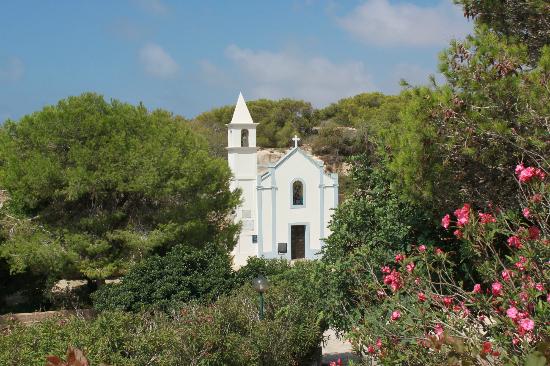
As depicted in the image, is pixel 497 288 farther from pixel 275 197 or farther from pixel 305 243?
pixel 305 243

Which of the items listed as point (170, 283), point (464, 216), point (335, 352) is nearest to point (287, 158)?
point (335, 352)

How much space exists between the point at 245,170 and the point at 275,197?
68.3 inches

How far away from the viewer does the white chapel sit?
26.7 m

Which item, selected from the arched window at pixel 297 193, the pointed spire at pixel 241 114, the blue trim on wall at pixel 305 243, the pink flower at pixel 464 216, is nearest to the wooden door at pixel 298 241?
the blue trim on wall at pixel 305 243

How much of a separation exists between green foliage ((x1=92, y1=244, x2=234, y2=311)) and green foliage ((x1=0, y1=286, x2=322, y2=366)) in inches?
83.0

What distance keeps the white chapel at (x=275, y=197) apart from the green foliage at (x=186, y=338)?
52.7 ft

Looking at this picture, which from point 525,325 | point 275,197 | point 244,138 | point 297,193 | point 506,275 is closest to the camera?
point 525,325

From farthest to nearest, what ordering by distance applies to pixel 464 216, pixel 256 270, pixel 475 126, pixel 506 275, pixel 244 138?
1. pixel 244 138
2. pixel 256 270
3. pixel 475 126
4. pixel 464 216
5. pixel 506 275

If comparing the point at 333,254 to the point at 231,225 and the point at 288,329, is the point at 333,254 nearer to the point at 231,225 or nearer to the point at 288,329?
the point at 288,329

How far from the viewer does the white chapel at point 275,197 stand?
87.5ft

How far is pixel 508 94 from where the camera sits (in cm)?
696

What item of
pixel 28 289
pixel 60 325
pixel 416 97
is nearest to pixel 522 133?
pixel 416 97

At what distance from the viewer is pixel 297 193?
1116 inches

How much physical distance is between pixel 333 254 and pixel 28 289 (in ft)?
38.0
